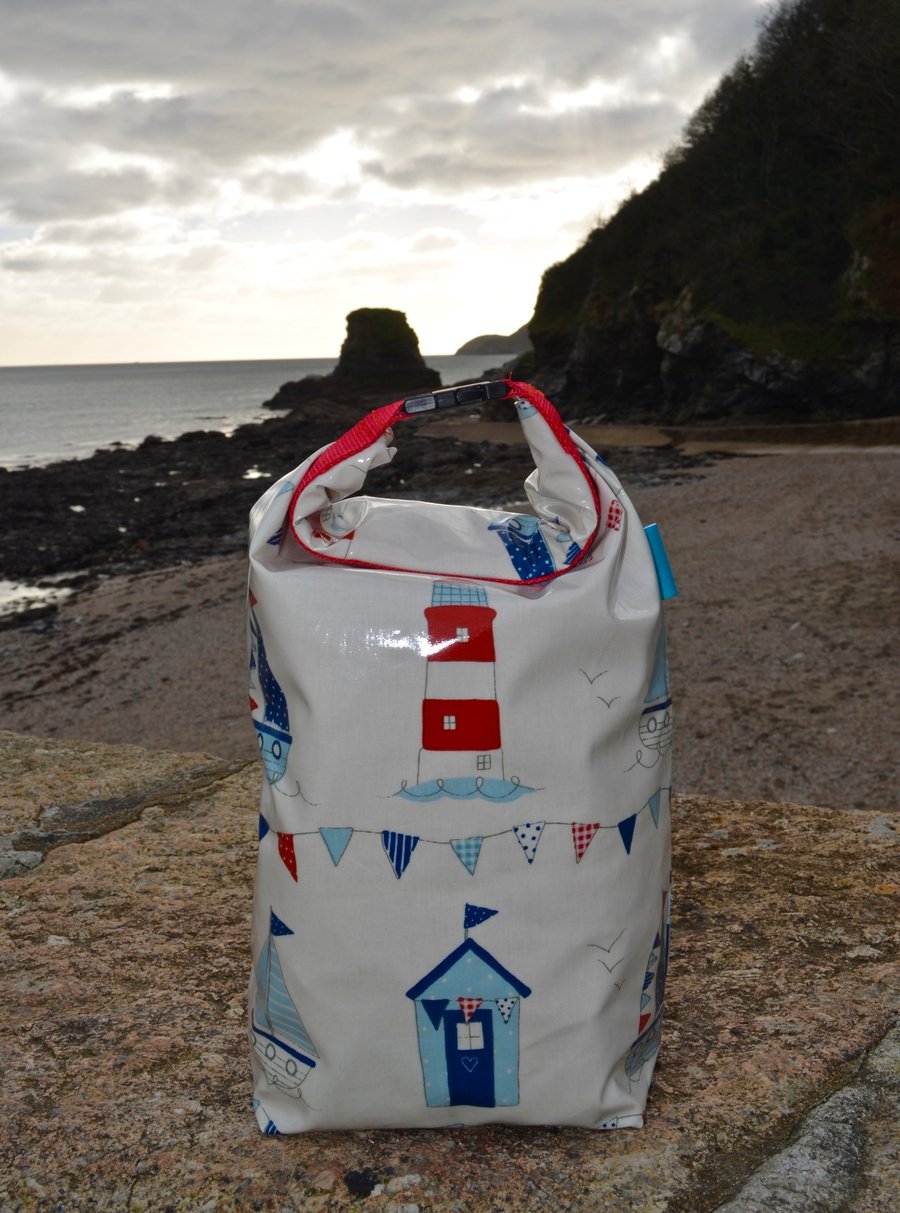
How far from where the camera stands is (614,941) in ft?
5.38

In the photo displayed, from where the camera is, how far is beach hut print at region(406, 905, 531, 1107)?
5.23 feet

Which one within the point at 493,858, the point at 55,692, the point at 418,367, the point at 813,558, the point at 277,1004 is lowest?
the point at 55,692

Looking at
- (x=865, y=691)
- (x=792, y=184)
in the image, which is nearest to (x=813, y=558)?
(x=865, y=691)

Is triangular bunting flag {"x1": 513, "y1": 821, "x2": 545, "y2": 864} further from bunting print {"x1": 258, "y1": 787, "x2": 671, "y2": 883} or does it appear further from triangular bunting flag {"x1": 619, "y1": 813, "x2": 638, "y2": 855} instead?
triangular bunting flag {"x1": 619, "y1": 813, "x2": 638, "y2": 855}

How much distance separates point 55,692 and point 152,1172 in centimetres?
855

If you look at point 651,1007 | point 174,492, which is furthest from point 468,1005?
point 174,492

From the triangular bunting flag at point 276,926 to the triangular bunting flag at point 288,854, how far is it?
97mm

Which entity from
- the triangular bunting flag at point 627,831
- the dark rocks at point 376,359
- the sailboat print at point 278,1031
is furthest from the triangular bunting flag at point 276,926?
the dark rocks at point 376,359

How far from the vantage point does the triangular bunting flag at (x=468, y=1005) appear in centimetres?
159

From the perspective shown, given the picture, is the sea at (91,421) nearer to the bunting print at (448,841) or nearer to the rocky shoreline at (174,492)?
the rocky shoreline at (174,492)

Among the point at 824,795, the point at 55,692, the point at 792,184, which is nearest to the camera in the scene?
the point at 824,795

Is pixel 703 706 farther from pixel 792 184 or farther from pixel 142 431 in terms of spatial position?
pixel 142 431

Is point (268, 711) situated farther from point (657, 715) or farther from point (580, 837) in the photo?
point (657, 715)

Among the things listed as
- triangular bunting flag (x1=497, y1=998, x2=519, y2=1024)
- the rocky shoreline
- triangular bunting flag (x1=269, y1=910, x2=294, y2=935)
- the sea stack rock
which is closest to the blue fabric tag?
triangular bunting flag (x1=497, y1=998, x2=519, y2=1024)
